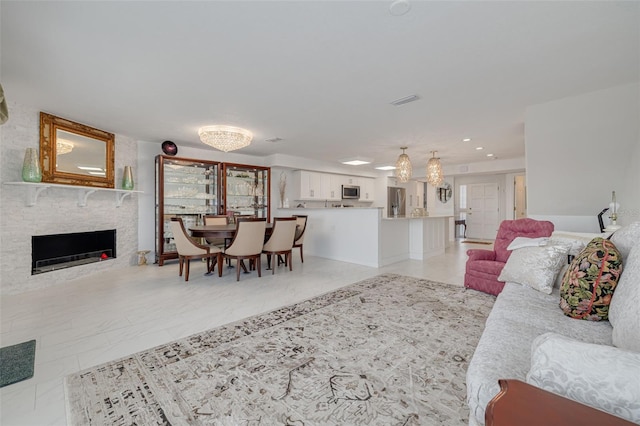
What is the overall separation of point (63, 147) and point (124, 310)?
2764 mm

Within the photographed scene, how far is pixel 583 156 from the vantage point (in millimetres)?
3156

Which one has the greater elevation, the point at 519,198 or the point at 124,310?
the point at 519,198

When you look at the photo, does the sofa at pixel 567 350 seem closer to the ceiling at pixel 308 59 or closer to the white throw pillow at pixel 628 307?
the white throw pillow at pixel 628 307

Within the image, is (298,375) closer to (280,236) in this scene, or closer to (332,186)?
(280,236)

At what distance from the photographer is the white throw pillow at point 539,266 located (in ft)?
6.59

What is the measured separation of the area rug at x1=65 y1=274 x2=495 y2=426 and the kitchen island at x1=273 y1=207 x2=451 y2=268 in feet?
7.95

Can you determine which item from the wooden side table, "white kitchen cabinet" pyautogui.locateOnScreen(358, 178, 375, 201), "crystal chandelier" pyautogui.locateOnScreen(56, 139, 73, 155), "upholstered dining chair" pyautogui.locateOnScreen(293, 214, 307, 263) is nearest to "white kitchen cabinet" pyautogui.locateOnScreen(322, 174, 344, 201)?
"white kitchen cabinet" pyautogui.locateOnScreen(358, 178, 375, 201)

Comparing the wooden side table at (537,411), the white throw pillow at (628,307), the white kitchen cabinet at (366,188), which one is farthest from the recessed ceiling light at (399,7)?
the white kitchen cabinet at (366,188)

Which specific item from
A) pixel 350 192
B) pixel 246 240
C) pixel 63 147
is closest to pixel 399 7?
pixel 246 240

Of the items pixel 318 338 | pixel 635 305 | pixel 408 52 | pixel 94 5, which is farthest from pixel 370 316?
pixel 94 5

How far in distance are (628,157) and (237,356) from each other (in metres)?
4.32

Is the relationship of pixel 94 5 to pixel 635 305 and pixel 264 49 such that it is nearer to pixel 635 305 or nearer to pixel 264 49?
pixel 264 49

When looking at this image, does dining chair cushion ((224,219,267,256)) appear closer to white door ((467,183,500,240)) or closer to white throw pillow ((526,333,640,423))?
white throw pillow ((526,333,640,423))

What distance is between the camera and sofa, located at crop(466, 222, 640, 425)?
69cm
